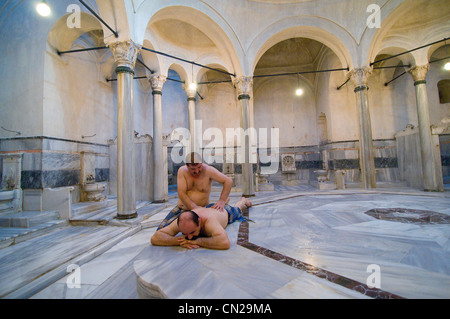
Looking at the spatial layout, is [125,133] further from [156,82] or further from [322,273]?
[322,273]

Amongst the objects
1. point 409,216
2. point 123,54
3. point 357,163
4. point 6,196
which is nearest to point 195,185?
point 123,54

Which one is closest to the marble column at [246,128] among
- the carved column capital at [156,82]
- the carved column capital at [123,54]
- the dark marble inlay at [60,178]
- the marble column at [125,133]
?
the carved column capital at [156,82]

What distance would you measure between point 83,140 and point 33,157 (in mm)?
1637

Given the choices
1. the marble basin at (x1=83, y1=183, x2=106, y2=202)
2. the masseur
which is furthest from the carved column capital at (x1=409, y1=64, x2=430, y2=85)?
the marble basin at (x1=83, y1=183, x2=106, y2=202)

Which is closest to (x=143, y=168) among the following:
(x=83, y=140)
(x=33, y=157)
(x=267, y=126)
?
(x=83, y=140)

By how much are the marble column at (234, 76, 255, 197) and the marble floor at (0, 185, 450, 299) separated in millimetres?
3312

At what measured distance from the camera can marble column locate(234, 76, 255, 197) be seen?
7.16m

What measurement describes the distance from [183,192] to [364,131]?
7576mm

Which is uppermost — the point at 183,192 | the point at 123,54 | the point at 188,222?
the point at 123,54

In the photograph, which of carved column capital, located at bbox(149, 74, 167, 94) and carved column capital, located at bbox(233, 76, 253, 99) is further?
carved column capital, located at bbox(233, 76, 253, 99)

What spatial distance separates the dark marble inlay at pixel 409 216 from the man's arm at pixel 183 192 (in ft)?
11.7

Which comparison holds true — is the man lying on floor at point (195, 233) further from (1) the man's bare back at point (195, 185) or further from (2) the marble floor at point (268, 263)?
(1) the man's bare back at point (195, 185)

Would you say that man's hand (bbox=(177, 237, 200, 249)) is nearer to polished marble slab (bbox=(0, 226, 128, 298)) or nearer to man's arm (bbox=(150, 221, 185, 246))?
man's arm (bbox=(150, 221, 185, 246))

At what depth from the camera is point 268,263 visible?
214cm
